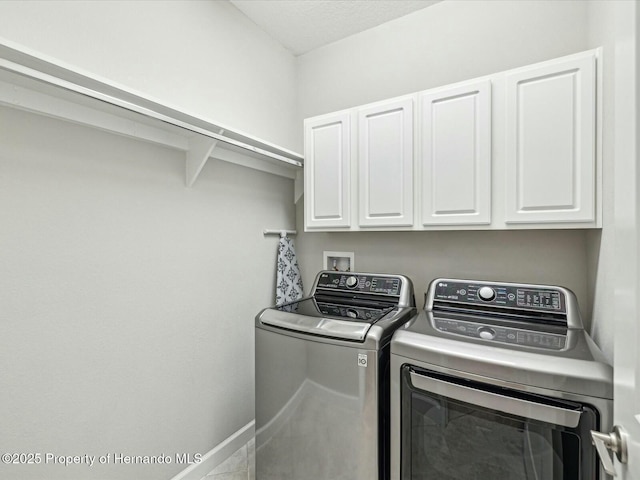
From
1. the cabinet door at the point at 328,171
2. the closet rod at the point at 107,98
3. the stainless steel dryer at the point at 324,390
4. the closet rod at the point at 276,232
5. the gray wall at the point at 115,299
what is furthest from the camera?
the closet rod at the point at 276,232

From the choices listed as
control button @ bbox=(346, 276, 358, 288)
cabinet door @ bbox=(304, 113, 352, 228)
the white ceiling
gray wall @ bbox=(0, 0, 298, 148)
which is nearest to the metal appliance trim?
control button @ bbox=(346, 276, 358, 288)

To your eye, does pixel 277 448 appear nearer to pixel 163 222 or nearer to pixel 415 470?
pixel 415 470

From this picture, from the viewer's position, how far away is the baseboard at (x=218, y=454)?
1655 millimetres

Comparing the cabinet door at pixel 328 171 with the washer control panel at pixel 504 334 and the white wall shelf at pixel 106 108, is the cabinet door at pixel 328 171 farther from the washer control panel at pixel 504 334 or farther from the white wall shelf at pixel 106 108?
the washer control panel at pixel 504 334

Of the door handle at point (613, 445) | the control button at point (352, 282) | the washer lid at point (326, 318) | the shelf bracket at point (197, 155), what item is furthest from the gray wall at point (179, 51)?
the door handle at point (613, 445)

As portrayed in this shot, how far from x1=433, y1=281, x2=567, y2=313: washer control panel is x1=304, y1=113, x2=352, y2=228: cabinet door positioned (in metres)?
0.67

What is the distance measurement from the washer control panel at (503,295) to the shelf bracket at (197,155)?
1.37 meters

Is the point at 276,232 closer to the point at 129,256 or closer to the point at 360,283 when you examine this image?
the point at 360,283

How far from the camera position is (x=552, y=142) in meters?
1.33

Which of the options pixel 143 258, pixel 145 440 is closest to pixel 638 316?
pixel 143 258

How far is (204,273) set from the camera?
1.75 meters

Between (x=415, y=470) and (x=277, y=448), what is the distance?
658mm

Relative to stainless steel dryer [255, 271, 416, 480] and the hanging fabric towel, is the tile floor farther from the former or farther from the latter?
the hanging fabric towel

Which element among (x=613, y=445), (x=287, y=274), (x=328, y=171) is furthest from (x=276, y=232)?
(x=613, y=445)
